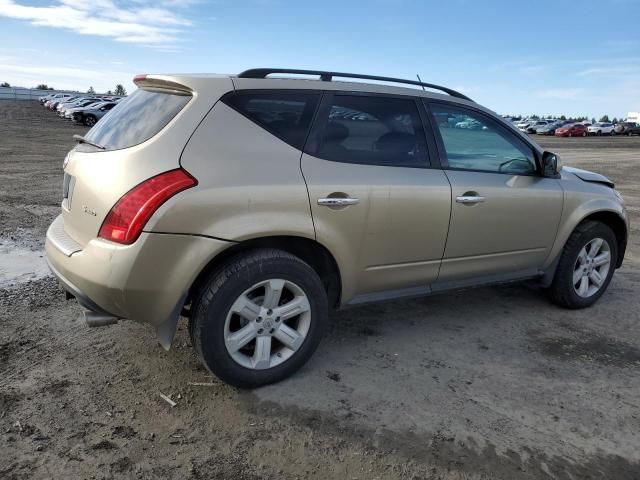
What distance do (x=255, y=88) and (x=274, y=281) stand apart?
114cm

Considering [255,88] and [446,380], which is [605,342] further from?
[255,88]

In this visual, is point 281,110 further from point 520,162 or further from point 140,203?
point 520,162

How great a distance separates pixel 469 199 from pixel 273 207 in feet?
5.10

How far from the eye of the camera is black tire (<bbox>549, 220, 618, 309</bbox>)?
4746 mm

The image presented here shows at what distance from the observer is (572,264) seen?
188 inches

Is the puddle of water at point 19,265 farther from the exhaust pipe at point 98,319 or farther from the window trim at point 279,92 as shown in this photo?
the window trim at point 279,92

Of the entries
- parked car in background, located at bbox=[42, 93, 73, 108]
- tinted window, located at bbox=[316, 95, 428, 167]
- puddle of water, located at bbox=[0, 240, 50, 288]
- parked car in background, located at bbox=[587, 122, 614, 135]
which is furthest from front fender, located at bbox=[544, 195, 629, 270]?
parked car in background, located at bbox=[42, 93, 73, 108]

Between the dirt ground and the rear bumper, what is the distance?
0.56 meters

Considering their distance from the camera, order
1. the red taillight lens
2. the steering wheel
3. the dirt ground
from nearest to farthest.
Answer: the dirt ground
the red taillight lens
the steering wheel

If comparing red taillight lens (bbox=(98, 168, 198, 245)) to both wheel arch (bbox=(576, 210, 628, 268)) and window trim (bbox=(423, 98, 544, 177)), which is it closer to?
window trim (bbox=(423, 98, 544, 177))

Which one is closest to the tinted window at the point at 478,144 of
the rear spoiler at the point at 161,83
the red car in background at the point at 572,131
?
the rear spoiler at the point at 161,83

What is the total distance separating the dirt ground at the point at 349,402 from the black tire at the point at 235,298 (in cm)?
12

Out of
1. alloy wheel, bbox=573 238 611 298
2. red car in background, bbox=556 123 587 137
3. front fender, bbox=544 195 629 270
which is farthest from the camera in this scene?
red car in background, bbox=556 123 587 137

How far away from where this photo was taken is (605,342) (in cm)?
424
